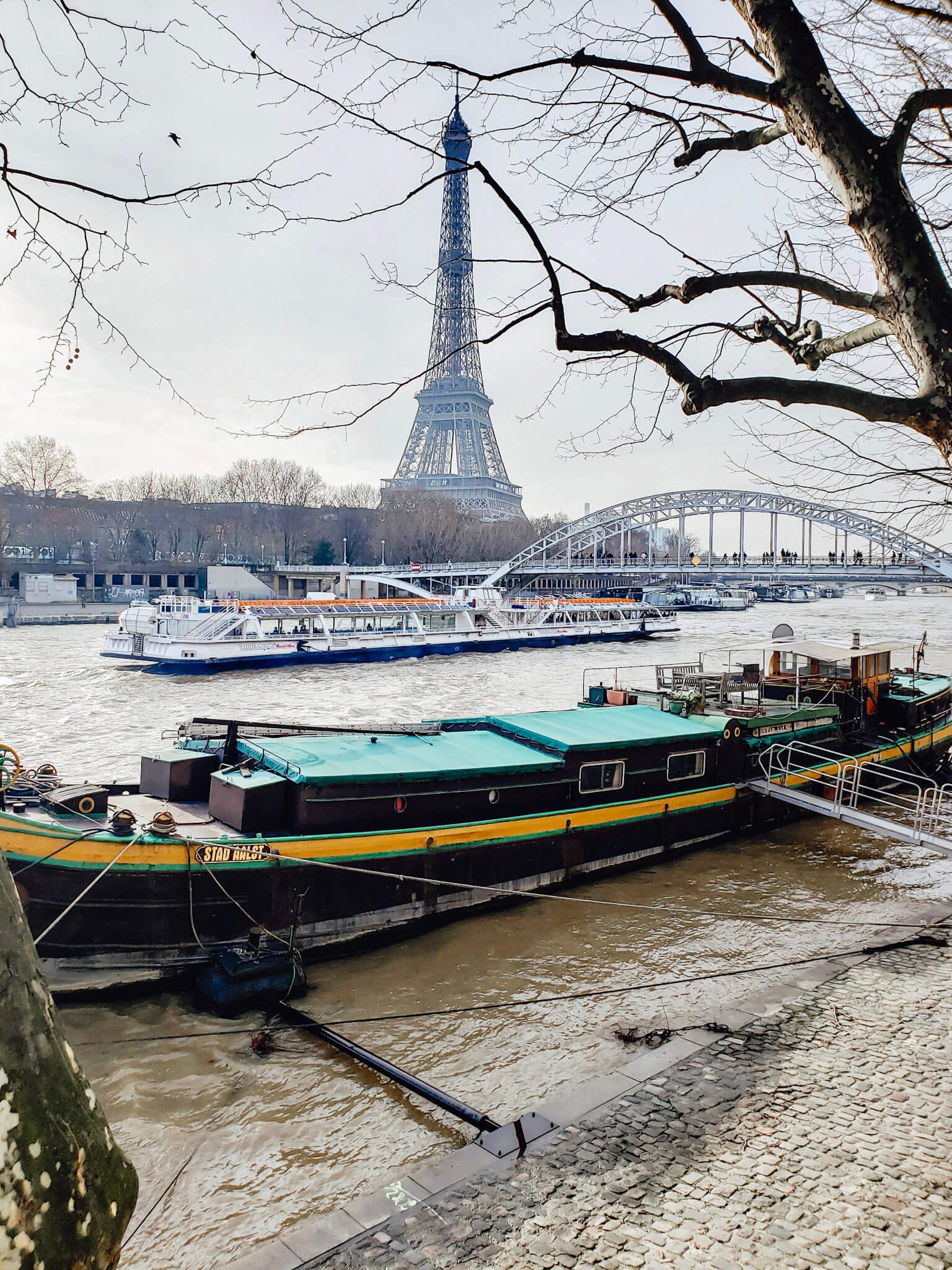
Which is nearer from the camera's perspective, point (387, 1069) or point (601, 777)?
point (387, 1069)

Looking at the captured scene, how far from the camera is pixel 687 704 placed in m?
17.4

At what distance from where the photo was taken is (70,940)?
9617 millimetres

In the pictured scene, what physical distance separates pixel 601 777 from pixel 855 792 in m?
4.92

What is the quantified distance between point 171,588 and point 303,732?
86564 millimetres

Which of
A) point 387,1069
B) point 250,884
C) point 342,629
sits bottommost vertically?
point 387,1069

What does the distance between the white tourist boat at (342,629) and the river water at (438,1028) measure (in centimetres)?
2466

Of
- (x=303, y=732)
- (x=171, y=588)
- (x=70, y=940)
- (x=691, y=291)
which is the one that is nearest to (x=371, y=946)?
(x=70, y=940)

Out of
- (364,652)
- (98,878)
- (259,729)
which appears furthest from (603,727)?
(364,652)

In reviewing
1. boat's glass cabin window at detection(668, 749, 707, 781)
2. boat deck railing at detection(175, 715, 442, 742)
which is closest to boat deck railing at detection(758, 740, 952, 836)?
boat's glass cabin window at detection(668, 749, 707, 781)

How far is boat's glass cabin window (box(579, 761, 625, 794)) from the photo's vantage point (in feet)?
45.1

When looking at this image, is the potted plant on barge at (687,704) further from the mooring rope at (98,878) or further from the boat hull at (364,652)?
the boat hull at (364,652)

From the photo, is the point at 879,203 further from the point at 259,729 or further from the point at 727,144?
the point at 259,729

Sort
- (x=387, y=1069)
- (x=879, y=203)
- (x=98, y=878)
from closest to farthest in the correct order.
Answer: (x=879, y=203) < (x=387, y=1069) < (x=98, y=878)

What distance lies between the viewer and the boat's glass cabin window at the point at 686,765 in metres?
15.2
